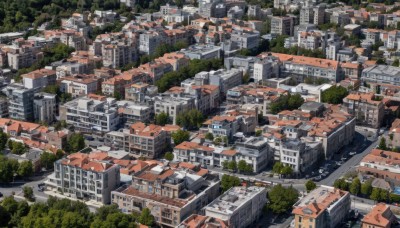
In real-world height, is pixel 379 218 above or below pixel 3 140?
below

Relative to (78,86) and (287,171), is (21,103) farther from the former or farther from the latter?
(287,171)

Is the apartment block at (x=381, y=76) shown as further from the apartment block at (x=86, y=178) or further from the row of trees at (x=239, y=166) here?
the apartment block at (x=86, y=178)

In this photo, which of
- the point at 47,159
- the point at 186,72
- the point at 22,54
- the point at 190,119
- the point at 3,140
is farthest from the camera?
the point at 22,54

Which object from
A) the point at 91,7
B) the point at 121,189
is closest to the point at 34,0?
the point at 91,7

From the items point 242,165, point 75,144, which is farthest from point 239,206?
point 75,144

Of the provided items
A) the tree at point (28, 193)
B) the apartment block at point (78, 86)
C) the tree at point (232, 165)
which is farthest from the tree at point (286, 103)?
the tree at point (28, 193)

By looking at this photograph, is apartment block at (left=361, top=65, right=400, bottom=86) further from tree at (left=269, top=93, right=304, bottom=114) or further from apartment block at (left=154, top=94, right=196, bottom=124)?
apartment block at (left=154, top=94, right=196, bottom=124)

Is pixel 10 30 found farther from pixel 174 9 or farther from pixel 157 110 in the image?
pixel 157 110
